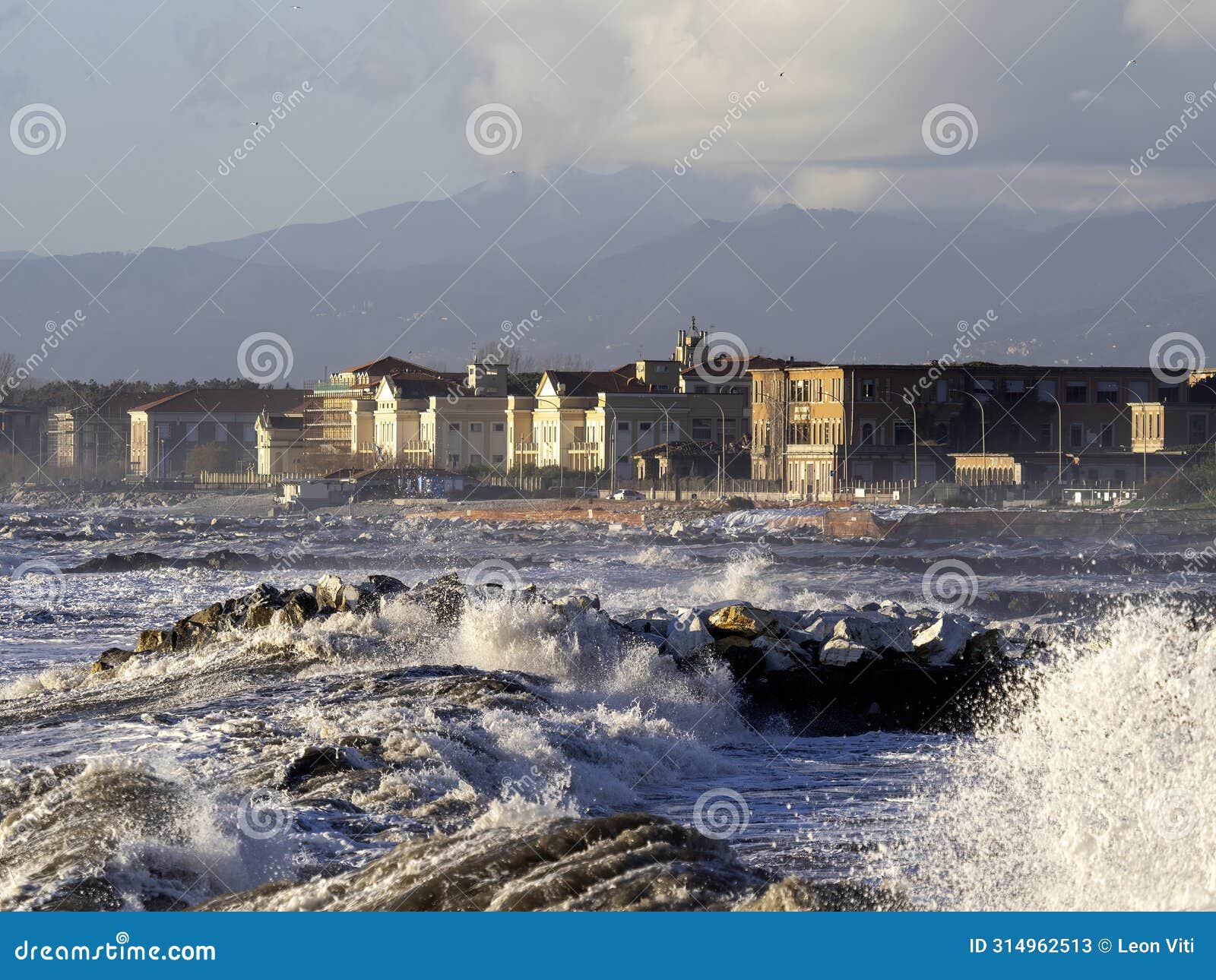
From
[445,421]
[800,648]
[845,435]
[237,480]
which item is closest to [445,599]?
[800,648]

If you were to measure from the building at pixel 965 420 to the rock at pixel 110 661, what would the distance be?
55221mm

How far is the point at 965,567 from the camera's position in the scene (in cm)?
4166

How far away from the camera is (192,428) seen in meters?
129

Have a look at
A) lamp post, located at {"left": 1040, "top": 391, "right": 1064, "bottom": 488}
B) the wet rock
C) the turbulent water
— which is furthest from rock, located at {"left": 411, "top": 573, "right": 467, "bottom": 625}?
lamp post, located at {"left": 1040, "top": 391, "right": 1064, "bottom": 488}

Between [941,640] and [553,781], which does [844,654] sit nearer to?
[941,640]

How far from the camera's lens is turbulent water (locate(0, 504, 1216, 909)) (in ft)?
26.5

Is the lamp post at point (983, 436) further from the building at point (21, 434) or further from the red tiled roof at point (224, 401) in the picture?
the building at point (21, 434)

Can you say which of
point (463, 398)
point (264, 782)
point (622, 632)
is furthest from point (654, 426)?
point (264, 782)

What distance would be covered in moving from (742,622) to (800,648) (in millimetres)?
912

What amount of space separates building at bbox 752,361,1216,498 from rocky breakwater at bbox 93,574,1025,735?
5375cm

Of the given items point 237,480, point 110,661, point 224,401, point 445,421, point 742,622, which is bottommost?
point 110,661

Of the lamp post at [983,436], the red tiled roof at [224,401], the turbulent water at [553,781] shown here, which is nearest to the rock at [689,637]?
the turbulent water at [553,781]

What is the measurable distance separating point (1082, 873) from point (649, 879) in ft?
7.35

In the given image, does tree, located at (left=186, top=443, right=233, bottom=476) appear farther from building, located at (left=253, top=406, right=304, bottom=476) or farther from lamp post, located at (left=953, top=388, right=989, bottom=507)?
lamp post, located at (left=953, top=388, right=989, bottom=507)
